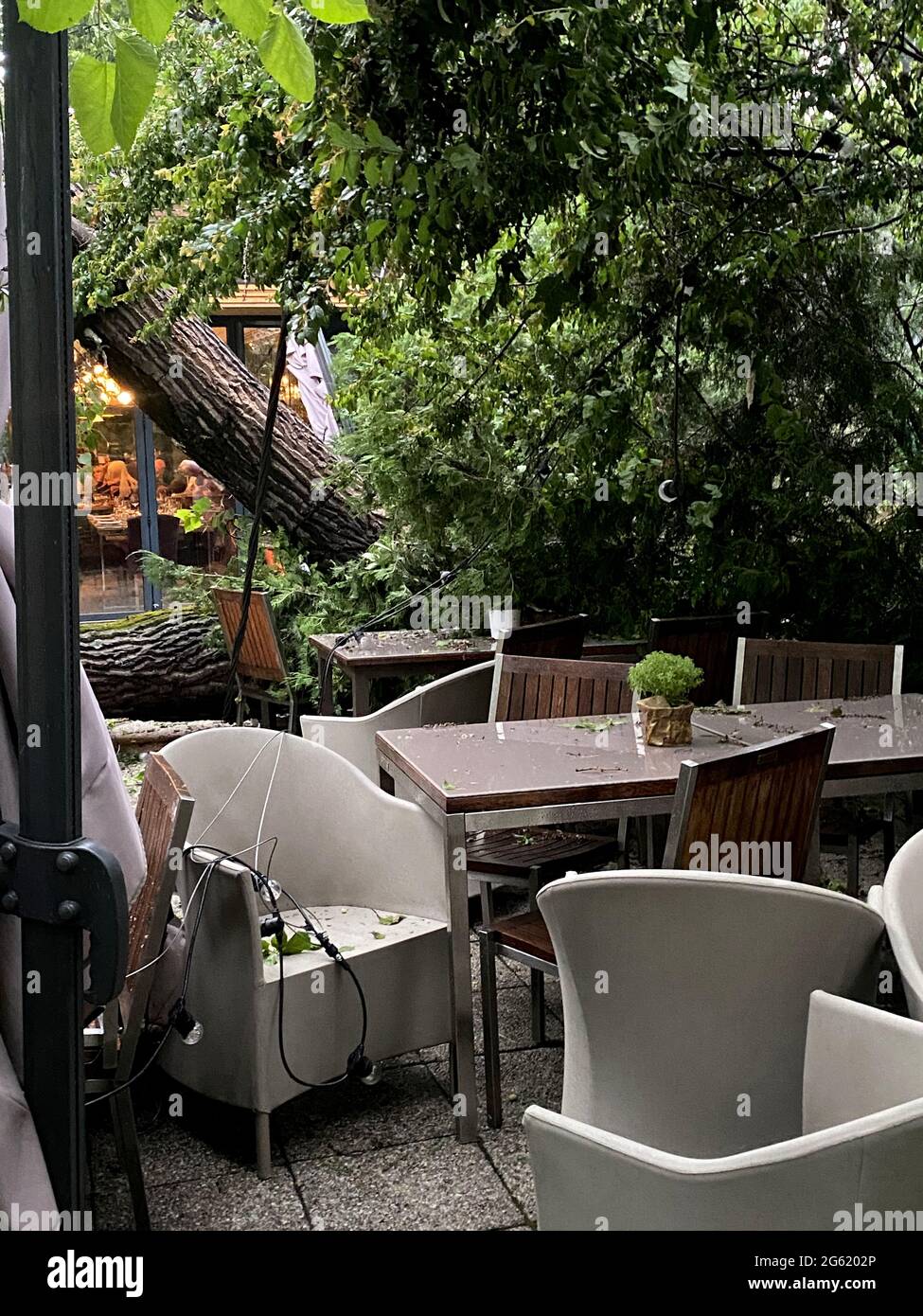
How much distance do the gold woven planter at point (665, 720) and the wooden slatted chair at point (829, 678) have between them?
1024mm

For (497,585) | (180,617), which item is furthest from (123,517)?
(497,585)

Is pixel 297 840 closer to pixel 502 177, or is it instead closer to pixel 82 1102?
pixel 502 177

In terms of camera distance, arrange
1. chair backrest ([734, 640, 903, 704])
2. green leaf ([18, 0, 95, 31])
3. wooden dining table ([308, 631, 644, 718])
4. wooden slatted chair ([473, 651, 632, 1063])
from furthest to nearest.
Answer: wooden dining table ([308, 631, 644, 718]) < chair backrest ([734, 640, 903, 704]) < wooden slatted chair ([473, 651, 632, 1063]) < green leaf ([18, 0, 95, 31])

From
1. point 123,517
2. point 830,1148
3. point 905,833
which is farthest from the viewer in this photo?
point 123,517

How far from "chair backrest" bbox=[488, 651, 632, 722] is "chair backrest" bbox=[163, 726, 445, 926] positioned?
3.16ft

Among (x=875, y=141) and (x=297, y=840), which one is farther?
(x=875, y=141)

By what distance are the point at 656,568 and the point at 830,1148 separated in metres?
5.68

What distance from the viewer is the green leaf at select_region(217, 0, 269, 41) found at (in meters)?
1.36

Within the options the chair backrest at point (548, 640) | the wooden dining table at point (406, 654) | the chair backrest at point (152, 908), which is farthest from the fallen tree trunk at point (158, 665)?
the chair backrest at point (152, 908)

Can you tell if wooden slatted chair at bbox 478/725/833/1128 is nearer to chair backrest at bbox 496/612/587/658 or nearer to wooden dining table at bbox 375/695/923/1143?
wooden dining table at bbox 375/695/923/1143

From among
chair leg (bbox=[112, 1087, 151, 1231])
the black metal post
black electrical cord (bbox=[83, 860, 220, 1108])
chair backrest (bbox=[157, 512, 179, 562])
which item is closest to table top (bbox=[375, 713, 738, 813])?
black electrical cord (bbox=[83, 860, 220, 1108])

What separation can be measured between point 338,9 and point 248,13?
0.09m

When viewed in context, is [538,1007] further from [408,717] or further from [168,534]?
[168,534]

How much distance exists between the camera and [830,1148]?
4.93 feet
